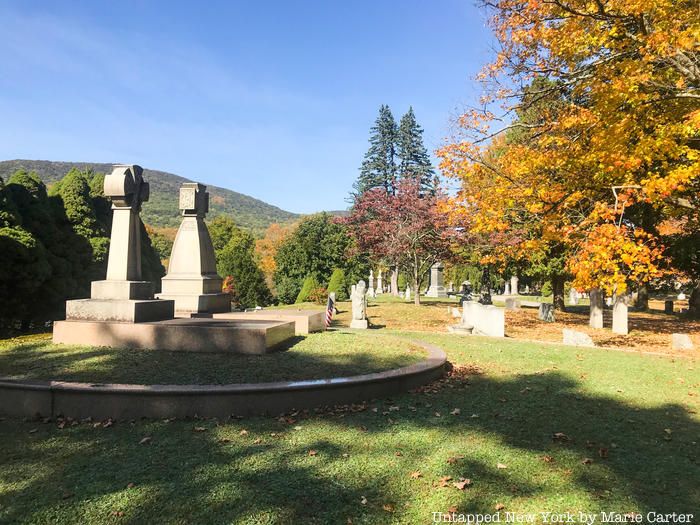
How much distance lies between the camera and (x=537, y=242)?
42.9 ft

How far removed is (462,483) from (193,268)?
946cm

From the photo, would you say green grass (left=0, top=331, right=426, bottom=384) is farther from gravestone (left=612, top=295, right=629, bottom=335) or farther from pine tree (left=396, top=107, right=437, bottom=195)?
pine tree (left=396, top=107, right=437, bottom=195)

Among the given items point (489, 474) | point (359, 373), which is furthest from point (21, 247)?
point (489, 474)

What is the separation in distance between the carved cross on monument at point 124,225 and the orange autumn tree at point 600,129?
8466mm

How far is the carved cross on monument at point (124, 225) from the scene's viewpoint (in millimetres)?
8609

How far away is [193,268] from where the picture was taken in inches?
458

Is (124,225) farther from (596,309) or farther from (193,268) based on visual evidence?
(596,309)

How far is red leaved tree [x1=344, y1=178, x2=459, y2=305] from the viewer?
88.4 feet

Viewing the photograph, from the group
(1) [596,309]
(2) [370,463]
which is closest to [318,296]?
(1) [596,309]

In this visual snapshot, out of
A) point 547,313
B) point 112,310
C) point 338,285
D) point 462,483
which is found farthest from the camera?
point 338,285

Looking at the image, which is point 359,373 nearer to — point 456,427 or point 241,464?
point 456,427

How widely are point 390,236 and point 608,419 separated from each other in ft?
75.3

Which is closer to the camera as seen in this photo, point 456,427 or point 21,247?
point 456,427

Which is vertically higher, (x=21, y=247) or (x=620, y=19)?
(x=620, y=19)
